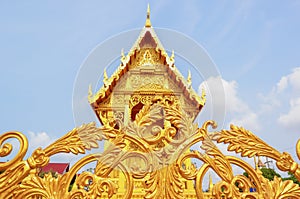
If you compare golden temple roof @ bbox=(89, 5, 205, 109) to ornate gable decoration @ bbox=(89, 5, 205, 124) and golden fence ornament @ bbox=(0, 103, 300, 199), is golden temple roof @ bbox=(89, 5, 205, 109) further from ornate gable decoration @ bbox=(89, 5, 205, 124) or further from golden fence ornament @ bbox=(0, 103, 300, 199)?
golden fence ornament @ bbox=(0, 103, 300, 199)

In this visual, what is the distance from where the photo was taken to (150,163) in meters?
2.83

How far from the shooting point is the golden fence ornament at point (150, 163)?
2.73 metres

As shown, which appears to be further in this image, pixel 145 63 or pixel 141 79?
pixel 145 63

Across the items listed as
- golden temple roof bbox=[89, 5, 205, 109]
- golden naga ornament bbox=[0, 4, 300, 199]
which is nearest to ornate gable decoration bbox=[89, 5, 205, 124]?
golden temple roof bbox=[89, 5, 205, 109]

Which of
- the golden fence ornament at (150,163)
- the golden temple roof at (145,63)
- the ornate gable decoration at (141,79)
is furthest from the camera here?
the golden temple roof at (145,63)

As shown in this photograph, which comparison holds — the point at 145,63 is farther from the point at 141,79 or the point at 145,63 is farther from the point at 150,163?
the point at 150,163

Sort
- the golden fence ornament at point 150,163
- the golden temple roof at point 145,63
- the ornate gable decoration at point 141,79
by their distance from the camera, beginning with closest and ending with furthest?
1. the golden fence ornament at point 150,163
2. the ornate gable decoration at point 141,79
3. the golden temple roof at point 145,63

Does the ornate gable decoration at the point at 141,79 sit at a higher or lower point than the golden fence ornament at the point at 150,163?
higher

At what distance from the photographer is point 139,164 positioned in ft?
9.31

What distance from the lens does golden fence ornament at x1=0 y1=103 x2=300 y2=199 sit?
2.73 m

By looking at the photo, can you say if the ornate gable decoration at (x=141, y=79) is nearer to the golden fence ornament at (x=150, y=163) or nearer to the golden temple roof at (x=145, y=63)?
the golden temple roof at (x=145, y=63)

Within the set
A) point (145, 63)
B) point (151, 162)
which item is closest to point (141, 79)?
point (145, 63)

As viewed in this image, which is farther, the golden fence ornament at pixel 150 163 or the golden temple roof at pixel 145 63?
the golden temple roof at pixel 145 63

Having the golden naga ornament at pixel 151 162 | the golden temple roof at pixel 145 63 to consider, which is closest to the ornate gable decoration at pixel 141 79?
the golden temple roof at pixel 145 63
